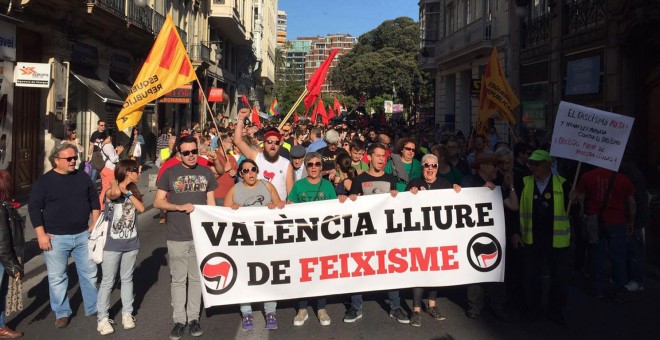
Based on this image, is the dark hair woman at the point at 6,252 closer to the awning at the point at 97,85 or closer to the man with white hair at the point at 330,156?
the man with white hair at the point at 330,156

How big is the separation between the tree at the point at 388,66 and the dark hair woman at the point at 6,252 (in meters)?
55.7

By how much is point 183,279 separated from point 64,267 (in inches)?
43.8


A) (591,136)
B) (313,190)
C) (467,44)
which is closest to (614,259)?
(591,136)

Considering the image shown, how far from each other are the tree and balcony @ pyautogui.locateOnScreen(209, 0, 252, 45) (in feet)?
83.2

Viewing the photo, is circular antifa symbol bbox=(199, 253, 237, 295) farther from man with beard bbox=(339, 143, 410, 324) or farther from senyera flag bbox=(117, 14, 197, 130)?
senyera flag bbox=(117, 14, 197, 130)

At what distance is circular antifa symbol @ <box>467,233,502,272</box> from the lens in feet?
19.0

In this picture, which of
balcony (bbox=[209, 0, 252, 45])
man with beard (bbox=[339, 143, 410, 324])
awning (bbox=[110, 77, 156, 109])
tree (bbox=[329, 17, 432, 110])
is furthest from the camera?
tree (bbox=[329, 17, 432, 110])

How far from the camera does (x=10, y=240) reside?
16.7 feet

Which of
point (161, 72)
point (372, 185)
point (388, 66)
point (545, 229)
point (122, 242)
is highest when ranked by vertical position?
point (388, 66)

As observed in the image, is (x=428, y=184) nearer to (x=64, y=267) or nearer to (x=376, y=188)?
(x=376, y=188)

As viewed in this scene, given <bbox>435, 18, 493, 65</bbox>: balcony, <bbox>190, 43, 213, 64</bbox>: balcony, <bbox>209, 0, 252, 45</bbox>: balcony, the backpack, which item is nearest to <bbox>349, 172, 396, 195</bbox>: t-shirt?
the backpack

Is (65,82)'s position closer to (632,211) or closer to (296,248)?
(296,248)

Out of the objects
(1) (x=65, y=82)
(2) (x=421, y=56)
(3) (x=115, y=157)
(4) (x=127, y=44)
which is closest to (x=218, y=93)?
(4) (x=127, y=44)

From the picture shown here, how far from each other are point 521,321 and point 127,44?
19275 millimetres
